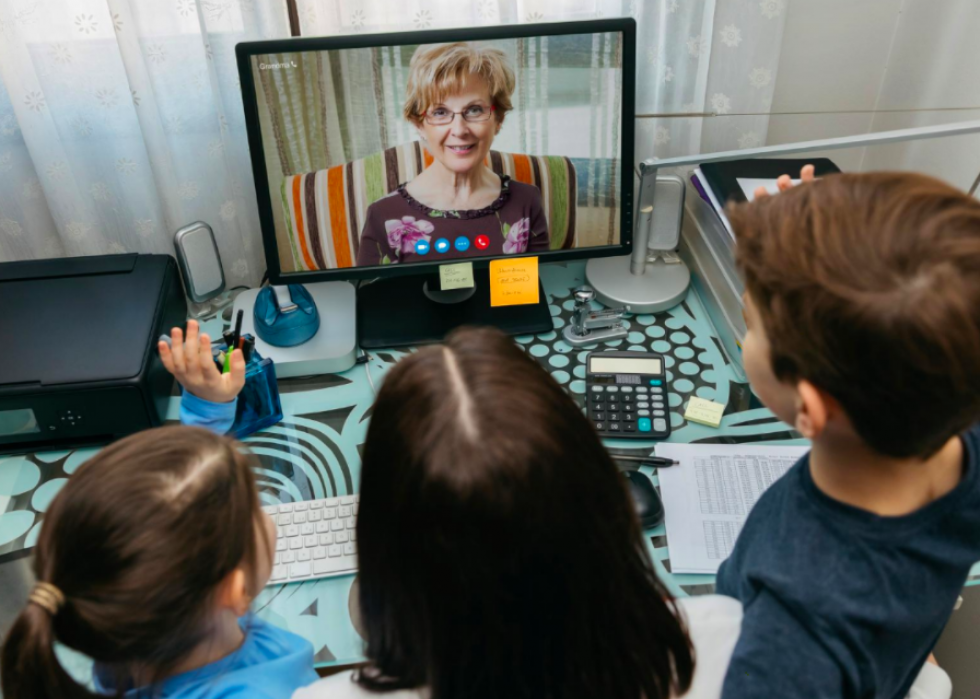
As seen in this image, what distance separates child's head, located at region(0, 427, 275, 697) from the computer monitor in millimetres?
550

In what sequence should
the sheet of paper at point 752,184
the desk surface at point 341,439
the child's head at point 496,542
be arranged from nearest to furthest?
the child's head at point 496,542 → the desk surface at point 341,439 → the sheet of paper at point 752,184

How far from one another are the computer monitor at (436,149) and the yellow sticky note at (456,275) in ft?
0.04

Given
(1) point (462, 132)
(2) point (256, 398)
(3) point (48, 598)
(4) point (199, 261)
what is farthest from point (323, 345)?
(3) point (48, 598)

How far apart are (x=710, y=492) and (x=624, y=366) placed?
25cm

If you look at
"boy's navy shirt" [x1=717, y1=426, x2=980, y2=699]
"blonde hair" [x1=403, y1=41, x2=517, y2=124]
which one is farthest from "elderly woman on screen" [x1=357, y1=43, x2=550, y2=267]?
"boy's navy shirt" [x1=717, y1=426, x2=980, y2=699]

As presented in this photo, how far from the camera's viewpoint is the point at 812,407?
2.02 feet

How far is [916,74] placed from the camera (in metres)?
1.32

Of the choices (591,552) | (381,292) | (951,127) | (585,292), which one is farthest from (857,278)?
(381,292)

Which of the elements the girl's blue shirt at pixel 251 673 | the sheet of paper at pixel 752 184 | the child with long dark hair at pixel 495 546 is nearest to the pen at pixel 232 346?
the girl's blue shirt at pixel 251 673

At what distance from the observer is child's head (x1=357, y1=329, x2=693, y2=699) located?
53 centimetres

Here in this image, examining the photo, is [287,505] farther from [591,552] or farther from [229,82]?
[229,82]

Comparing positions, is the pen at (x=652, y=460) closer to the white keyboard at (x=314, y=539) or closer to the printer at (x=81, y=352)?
the white keyboard at (x=314, y=539)

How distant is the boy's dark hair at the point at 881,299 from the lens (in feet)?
1.80

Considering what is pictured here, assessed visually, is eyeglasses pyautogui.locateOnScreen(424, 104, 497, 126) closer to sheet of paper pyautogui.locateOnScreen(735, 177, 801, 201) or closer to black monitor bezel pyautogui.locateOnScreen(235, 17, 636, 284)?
black monitor bezel pyautogui.locateOnScreen(235, 17, 636, 284)
